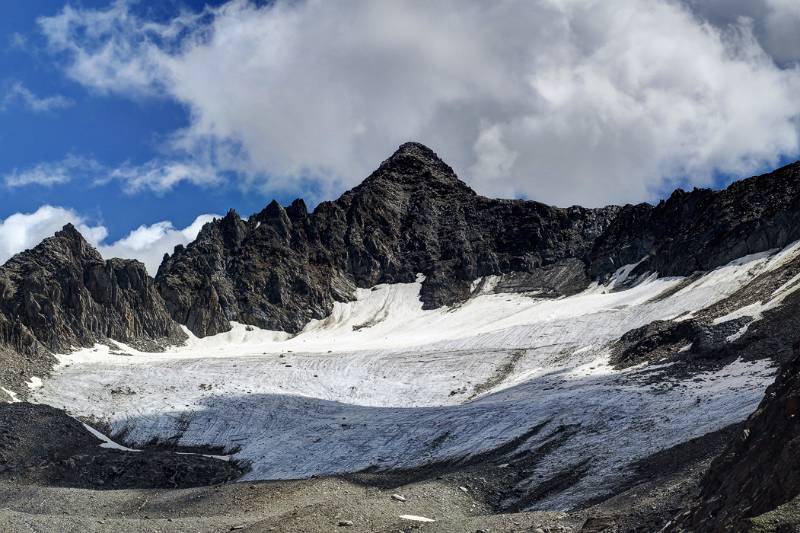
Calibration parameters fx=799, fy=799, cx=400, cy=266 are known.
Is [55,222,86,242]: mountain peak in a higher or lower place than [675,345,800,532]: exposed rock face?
higher

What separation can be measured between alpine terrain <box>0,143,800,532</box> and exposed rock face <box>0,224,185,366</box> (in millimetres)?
392

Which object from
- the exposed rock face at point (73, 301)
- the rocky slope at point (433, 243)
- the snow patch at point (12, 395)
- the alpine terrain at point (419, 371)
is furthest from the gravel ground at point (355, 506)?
the rocky slope at point (433, 243)

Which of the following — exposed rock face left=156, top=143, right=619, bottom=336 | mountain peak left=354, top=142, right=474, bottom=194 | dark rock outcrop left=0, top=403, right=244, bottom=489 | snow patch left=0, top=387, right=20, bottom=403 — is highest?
mountain peak left=354, top=142, right=474, bottom=194

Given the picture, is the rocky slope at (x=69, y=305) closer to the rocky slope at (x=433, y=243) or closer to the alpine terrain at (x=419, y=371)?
the alpine terrain at (x=419, y=371)

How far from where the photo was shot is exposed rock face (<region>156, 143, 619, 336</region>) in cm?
13800

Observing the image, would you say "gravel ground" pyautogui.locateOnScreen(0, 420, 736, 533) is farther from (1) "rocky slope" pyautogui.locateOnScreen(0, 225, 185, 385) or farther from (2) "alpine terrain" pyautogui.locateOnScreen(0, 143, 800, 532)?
(1) "rocky slope" pyautogui.locateOnScreen(0, 225, 185, 385)

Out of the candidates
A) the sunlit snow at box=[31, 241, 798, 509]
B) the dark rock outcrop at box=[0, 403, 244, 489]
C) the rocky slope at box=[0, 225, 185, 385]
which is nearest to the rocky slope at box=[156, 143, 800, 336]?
the sunlit snow at box=[31, 241, 798, 509]

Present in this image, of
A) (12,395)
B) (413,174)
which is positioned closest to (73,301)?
A: (12,395)

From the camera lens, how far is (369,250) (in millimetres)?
164000

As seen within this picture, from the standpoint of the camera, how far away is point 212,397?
7462cm

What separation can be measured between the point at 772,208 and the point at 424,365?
5234 cm

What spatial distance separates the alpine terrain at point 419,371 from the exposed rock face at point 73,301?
392mm

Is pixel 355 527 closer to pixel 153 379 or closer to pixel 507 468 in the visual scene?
pixel 507 468

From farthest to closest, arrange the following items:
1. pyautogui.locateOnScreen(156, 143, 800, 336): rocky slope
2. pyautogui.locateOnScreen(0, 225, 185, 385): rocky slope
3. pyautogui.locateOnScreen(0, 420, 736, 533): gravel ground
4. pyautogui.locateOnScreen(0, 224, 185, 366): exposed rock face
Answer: pyautogui.locateOnScreen(156, 143, 800, 336): rocky slope
pyautogui.locateOnScreen(0, 224, 185, 366): exposed rock face
pyautogui.locateOnScreen(0, 225, 185, 385): rocky slope
pyautogui.locateOnScreen(0, 420, 736, 533): gravel ground
